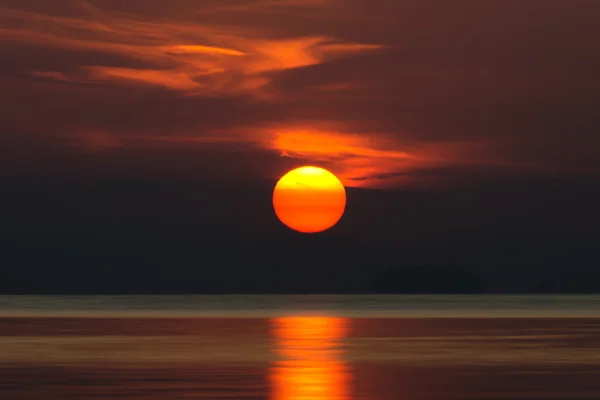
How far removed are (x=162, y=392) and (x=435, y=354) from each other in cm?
1619

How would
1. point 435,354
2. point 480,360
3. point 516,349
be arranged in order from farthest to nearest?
1. point 516,349
2. point 435,354
3. point 480,360

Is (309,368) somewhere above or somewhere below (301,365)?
below

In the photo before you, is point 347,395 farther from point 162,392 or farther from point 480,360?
point 480,360

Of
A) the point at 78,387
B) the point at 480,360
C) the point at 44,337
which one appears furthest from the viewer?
the point at 44,337

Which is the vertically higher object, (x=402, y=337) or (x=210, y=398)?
(x=402, y=337)

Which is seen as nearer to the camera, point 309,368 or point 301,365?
point 309,368

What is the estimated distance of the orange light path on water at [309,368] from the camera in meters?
32.6

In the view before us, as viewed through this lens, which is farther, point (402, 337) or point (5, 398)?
point (402, 337)

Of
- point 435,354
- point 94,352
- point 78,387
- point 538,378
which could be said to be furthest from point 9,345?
point 538,378

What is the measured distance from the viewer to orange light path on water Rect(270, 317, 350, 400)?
1282 inches

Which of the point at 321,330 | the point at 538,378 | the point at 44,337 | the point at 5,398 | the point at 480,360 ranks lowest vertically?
the point at 5,398

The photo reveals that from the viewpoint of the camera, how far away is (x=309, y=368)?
4038cm

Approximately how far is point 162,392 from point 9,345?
21378 mm

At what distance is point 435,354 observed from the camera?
154 feet
